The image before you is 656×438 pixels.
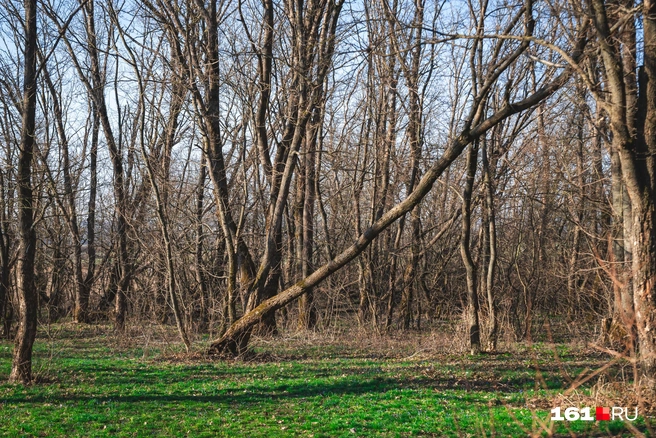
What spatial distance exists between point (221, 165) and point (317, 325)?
7.11m

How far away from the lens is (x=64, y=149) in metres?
25.4

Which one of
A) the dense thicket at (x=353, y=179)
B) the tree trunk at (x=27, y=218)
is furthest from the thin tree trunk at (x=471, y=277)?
the tree trunk at (x=27, y=218)

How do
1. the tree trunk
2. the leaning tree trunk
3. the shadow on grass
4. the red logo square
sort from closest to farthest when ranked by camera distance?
the red logo square
the shadow on grass
the leaning tree trunk
the tree trunk

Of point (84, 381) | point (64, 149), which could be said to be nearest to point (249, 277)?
point (84, 381)

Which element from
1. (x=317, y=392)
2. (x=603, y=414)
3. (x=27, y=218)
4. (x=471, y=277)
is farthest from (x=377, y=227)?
(x=27, y=218)

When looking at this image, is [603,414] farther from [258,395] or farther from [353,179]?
[353,179]

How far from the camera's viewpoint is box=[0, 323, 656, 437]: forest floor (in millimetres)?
7828

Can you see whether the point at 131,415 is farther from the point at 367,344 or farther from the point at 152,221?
the point at 152,221

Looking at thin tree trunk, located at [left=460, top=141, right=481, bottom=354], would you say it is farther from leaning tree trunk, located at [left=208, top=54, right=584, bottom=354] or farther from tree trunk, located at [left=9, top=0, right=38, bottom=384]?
tree trunk, located at [left=9, top=0, right=38, bottom=384]

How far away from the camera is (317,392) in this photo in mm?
10469

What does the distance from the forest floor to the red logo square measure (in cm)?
12

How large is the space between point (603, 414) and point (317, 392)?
4.40 meters

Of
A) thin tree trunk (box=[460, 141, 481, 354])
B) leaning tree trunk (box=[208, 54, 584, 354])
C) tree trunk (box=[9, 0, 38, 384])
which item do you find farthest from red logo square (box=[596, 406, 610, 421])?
tree trunk (box=[9, 0, 38, 384])

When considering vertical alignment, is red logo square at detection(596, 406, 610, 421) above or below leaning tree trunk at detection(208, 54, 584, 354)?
below
